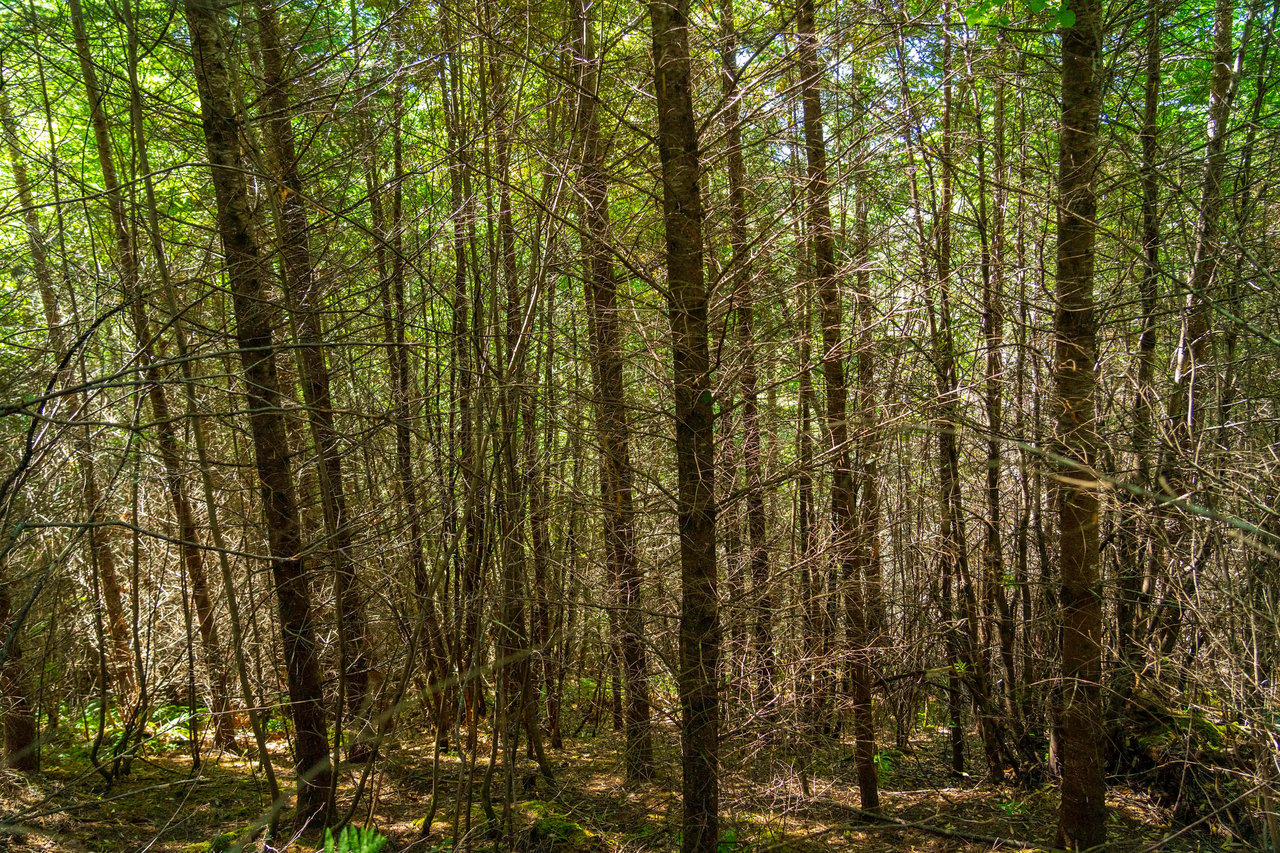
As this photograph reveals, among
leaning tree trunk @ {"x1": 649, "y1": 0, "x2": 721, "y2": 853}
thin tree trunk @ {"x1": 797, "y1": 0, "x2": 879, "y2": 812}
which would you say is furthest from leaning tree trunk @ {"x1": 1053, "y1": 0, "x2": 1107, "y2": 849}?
leaning tree trunk @ {"x1": 649, "y1": 0, "x2": 721, "y2": 853}

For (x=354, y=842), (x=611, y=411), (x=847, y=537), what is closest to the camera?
(x=354, y=842)

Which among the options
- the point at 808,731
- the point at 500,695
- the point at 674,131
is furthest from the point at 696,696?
the point at 674,131

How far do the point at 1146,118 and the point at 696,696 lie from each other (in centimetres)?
633

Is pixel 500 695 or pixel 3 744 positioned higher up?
pixel 500 695

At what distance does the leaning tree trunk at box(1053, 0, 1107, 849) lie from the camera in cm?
502

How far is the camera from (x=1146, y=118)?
21.1ft

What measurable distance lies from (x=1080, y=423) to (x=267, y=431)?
217 inches

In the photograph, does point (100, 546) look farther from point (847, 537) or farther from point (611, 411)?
point (847, 537)

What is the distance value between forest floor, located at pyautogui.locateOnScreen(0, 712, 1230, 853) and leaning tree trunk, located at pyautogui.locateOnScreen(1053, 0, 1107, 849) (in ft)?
1.70

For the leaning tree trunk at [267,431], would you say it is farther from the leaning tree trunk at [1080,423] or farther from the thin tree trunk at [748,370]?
the leaning tree trunk at [1080,423]

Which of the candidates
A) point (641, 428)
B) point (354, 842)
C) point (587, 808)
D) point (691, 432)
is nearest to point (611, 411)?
point (641, 428)

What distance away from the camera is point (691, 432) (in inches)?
177

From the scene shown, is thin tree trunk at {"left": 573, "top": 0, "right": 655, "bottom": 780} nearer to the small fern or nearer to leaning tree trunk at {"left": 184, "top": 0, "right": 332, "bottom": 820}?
the small fern

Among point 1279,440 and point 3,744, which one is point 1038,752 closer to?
point 1279,440
